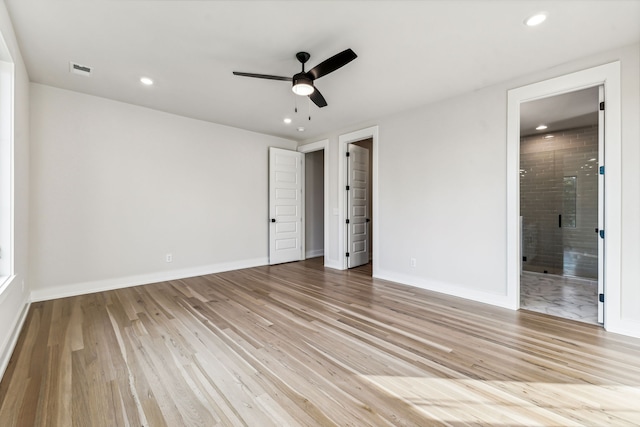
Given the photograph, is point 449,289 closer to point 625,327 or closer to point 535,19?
point 625,327

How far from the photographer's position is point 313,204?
262 inches

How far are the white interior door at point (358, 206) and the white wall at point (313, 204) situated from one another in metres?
1.42

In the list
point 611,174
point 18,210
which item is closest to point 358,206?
point 611,174

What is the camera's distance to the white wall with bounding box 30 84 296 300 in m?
3.50

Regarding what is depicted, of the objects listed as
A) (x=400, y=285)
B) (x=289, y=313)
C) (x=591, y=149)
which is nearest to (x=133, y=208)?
(x=289, y=313)

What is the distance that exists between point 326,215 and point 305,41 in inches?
137

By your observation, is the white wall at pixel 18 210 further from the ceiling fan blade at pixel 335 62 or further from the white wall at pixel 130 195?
the ceiling fan blade at pixel 335 62

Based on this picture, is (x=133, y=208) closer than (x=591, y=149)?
Yes

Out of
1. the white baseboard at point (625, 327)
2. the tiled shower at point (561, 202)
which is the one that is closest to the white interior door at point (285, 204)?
the tiled shower at point (561, 202)

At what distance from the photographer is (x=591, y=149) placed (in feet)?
16.0

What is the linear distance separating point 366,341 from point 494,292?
200 cm

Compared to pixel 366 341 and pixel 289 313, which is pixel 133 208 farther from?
pixel 366 341

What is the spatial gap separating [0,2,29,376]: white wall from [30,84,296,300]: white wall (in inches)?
12.4

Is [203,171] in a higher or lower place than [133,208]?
higher
